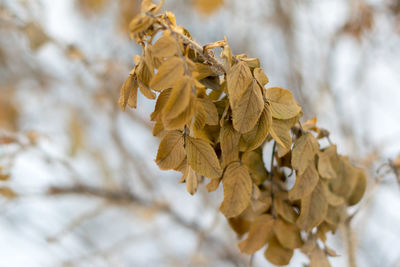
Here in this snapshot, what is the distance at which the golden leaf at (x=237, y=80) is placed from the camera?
219mm

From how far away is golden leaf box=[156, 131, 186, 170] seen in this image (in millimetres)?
242

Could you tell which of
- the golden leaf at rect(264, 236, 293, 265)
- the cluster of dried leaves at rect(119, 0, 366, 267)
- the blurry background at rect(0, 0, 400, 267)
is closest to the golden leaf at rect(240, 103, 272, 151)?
the cluster of dried leaves at rect(119, 0, 366, 267)

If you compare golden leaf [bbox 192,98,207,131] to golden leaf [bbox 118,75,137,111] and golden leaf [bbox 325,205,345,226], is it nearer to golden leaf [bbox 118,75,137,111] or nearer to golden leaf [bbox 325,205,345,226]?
golden leaf [bbox 118,75,137,111]

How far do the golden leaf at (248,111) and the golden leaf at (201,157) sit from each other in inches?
1.0

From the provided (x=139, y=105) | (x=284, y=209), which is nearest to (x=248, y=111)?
(x=284, y=209)

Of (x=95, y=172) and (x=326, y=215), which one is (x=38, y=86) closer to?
(x=95, y=172)

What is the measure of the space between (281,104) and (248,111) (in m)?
0.05

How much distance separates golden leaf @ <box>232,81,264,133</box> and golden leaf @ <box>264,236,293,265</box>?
134 mm

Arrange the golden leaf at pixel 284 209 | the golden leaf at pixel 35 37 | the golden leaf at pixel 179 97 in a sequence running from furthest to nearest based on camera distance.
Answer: the golden leaf at pixel 35 37 → the golden leaf at pixel 284 209 → the golden leaf at pixel 179 97

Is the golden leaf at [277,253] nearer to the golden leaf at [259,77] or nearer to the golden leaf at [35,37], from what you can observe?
the golden leaf at [259,77]

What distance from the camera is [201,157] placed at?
0.78ft

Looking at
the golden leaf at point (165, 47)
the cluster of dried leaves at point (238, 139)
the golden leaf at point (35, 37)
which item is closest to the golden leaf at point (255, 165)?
the cluster of dried leaves at point (238, 139)

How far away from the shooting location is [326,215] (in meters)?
0.30

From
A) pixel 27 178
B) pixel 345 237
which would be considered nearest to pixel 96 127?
pixel 27 178
